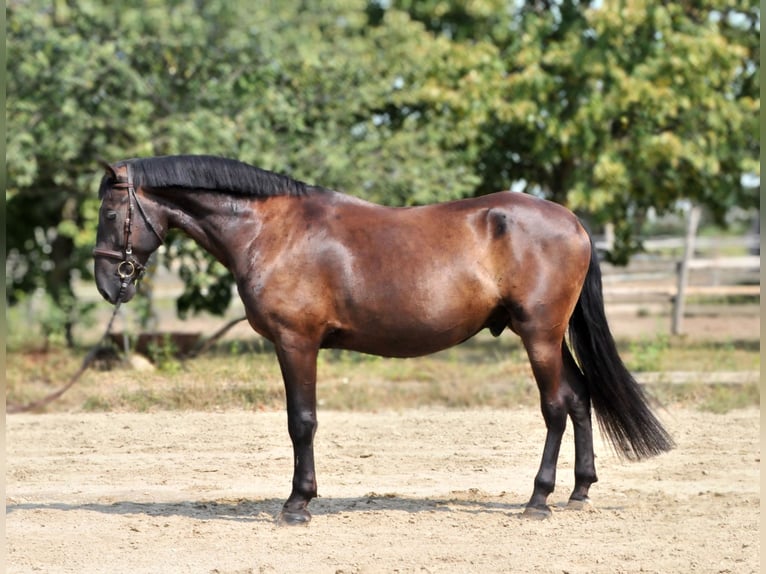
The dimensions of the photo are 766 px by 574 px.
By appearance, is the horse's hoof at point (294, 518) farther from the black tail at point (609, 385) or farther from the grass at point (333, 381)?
the grass at point (333, 381)

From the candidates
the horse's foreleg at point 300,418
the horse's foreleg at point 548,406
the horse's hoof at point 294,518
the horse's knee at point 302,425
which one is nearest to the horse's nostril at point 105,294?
the horse's foreleg at point 300,418

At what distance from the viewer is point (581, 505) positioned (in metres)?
6.14

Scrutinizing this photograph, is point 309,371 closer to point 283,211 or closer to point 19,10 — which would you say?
point 283,211

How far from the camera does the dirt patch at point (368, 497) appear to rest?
204 inches

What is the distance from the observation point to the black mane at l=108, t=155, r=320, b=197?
5.91 m

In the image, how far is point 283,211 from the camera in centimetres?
605

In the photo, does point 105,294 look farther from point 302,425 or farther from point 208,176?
point 302,425

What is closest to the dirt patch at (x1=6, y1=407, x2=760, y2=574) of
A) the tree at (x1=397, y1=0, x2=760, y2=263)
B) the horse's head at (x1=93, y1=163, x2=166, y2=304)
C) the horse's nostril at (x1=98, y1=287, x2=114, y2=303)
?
the horse's nostril at (x1=98, y1=287, x2=114, y2=303)

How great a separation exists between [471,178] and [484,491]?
7.00 metres

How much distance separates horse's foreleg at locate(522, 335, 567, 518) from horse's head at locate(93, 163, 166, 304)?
88.1 inches

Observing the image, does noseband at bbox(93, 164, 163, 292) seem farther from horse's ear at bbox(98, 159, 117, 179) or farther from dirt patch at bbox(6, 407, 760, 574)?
dirt patch at bbox(6, 407, 760, 574)

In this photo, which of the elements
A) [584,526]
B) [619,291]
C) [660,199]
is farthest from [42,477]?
[619,291]

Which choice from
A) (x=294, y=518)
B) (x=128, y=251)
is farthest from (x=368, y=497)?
(x=128, y=251)

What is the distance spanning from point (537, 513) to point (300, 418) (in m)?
1.44
